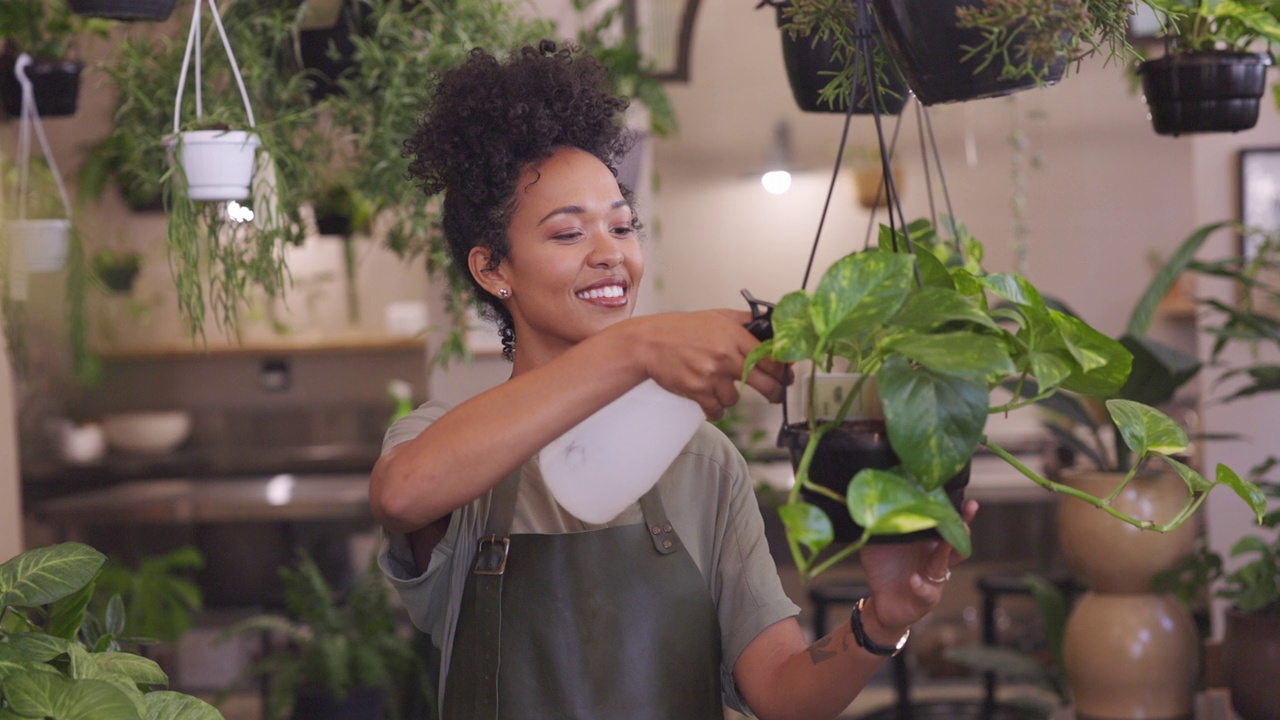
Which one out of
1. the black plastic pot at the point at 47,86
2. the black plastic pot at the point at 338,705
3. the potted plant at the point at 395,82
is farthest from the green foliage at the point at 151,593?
the potted plant at the point at 395,82

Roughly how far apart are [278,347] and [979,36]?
4.99 metres

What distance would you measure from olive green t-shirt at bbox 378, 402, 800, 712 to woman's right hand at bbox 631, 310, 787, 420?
0.43m

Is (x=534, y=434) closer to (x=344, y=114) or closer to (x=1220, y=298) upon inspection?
(x=344, y=114)

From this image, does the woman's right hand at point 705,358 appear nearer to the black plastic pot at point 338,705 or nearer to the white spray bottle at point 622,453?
the white spray bottle at point 622,453

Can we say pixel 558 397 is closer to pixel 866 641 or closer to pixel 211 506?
pixel 866 641

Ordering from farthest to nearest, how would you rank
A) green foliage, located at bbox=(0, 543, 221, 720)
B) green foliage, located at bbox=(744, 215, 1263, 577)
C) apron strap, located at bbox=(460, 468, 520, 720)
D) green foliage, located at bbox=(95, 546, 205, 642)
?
green foliage, located at bbox=(95, 546, 205, 642), apron strap, located at bbox=(460, 468, 520, 720), green foliage, located at bbox=(0, 543, 221, 720), green foliage, located at bbox=(744, 215, 1263, 577)

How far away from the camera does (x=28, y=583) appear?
111cm

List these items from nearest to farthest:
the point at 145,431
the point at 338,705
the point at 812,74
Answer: the point at 812,74
the point at 338,705
the point at 145,431

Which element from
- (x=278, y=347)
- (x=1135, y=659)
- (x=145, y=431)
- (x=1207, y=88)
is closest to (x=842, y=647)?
(x=1207, y=88)

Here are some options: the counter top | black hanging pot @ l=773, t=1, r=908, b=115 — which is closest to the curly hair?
black hanging pot @ l=773, t=1, r=908, b=115

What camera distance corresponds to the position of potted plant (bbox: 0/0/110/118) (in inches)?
81.4

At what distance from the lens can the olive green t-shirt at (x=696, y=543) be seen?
51.2 inches

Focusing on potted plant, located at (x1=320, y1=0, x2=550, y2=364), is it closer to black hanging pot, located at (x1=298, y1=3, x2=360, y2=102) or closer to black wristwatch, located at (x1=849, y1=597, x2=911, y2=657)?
black hanging pot, located at (x1=298, y1=3, x2=360, y2=102)

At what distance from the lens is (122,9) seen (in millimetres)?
1622
